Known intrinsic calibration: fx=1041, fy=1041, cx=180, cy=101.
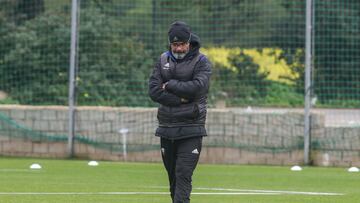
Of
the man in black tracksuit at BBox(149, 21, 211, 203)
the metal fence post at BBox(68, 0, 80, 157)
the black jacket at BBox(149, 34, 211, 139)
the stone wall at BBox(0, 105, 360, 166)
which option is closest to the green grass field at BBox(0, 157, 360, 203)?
the stone wall at BBox(0, 105, 360, 166)

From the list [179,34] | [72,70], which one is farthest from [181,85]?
[72,70]

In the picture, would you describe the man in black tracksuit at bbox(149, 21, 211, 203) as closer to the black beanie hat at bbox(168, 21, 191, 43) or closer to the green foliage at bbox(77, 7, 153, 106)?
the black beanie hat at bbox(168, 21, 191, 43)

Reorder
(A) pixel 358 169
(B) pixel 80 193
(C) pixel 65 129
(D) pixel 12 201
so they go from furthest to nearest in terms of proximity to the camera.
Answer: (C) pixel 65 129 < (A) pixel 358 169 < (B) pixel 80 193 < (D) pixel 12 201

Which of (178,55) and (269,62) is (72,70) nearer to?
(269,62)

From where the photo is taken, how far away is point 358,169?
63.6 ft

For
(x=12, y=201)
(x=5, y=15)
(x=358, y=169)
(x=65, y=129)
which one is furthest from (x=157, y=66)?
(x=5, y=15)

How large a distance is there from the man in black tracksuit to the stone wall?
10627 millimetres

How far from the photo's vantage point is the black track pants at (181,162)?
9.91 meters

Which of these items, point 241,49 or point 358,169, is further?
point 241,49

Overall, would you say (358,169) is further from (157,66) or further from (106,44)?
(157,66)

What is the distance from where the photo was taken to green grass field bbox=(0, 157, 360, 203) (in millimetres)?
12789

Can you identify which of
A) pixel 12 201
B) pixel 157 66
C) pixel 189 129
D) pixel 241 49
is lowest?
pixel 12 201

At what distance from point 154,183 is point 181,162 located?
5.44 m

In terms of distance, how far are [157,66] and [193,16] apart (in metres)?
12.4
